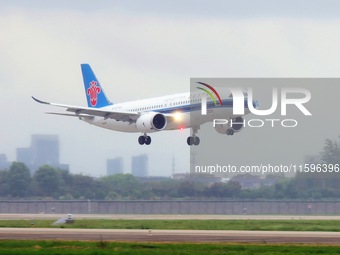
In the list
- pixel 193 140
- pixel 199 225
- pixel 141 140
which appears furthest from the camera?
pixel 141 140

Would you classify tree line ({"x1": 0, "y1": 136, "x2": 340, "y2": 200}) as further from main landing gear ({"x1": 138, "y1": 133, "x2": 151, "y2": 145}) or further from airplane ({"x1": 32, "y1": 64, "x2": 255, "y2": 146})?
main landing gear ({"x1": 138, "y1": 133, "x2": 151, "y2": 145})

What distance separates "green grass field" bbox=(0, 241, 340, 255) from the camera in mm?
54219

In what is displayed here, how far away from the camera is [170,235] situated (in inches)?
2594

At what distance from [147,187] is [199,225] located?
133 feet

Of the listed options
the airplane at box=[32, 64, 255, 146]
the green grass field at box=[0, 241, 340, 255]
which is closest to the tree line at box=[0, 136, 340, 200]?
the airplane at box=[32, 64, 255, 146]

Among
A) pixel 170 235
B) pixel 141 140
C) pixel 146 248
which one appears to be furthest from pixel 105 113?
pixel 146 248

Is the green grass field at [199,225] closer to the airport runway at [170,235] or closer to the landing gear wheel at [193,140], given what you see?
the airport runway at [170,235]

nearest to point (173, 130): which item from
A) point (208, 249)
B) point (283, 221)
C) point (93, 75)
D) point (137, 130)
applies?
point (137, 130)

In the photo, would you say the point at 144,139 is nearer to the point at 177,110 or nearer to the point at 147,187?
the point at 177,110

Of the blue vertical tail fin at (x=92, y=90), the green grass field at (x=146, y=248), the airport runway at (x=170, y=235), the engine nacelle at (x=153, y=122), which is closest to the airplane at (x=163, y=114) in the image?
the engine nacelle at (x=153, y=122)

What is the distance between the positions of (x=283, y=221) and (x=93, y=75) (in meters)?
46.3

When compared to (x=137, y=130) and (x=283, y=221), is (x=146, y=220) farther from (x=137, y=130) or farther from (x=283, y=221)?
(x=137, y=130)

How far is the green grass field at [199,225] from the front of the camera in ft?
246

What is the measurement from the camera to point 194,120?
95.3 metres
